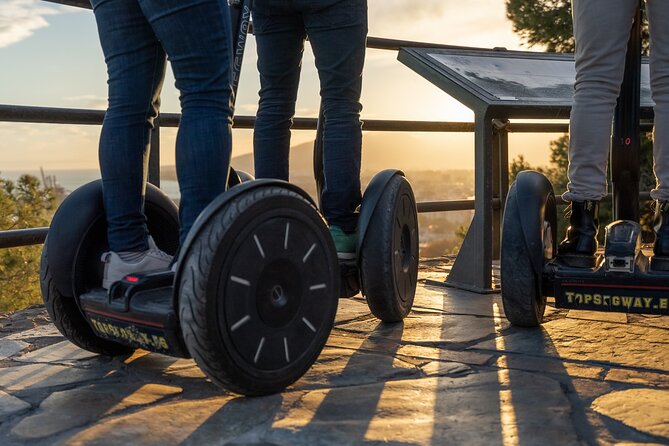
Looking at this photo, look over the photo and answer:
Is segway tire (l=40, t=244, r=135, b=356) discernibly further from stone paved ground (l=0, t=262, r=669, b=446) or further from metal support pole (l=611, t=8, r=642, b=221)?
metal support pole (l=611, t=8, r=642, b=221)

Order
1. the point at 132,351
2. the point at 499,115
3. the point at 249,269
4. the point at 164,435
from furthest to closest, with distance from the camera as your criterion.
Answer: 1. the point at 499,115
2. the point at 132,351
3. the point at 249,269
4. the point at 164,435

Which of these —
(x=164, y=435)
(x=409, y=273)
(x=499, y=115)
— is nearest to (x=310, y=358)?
(x=164, y=435)

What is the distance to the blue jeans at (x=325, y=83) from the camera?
2.30 meters

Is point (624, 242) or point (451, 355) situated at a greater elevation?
point (624, 242)

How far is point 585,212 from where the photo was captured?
7.10ft

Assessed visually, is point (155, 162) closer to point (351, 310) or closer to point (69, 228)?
point (351, 310)

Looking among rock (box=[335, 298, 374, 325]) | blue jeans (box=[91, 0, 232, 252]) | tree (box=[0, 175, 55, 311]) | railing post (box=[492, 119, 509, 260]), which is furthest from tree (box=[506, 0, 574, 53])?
blue jeans (box=[91, 0, 232, 252])

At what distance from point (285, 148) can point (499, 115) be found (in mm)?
995

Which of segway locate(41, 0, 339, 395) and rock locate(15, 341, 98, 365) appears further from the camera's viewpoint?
rock locate(15, 341, 98, 365)

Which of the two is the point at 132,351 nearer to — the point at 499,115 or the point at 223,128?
the point at 223,128

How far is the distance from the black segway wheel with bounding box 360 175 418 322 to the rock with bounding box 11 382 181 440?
752 mm

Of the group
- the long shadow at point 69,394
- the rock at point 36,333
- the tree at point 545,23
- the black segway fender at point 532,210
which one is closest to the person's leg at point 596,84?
the black segway fender at point 532,210

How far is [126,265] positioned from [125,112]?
35cm

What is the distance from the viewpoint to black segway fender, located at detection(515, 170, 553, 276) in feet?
7.04
